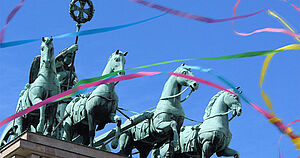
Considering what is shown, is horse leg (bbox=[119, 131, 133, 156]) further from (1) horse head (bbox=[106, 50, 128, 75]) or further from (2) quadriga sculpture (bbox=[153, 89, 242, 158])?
(1) horse head (bbox=[106, 50, 128, 75])

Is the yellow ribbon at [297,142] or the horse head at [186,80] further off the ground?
the horse head at [186,80]

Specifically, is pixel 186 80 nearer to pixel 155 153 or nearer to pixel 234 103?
pixel 234 103

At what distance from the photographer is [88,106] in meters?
18.8

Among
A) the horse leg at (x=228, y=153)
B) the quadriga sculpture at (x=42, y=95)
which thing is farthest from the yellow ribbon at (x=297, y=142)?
the horse leg at (x=228, y=153)

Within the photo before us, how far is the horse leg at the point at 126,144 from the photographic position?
1962cm

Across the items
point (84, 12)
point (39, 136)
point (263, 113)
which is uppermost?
point (84, 12)

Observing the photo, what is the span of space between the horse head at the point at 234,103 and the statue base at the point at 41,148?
13.4ft

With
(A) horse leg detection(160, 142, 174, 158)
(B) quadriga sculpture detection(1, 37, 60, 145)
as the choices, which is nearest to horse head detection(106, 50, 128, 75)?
(B) quadriga sculpture detection(1, 37, 60, 145)

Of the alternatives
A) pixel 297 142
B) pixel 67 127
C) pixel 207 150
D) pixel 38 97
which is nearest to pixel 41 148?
pixel 38 97

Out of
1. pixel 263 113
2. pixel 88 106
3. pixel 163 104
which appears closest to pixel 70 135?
pixel 88 106

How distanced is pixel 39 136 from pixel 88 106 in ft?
7.46

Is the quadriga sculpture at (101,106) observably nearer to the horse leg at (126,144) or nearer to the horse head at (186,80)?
the horse leg at (126,144)

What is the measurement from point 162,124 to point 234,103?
207 cm

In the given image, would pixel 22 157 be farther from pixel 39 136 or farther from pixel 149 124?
pixel 149 124
